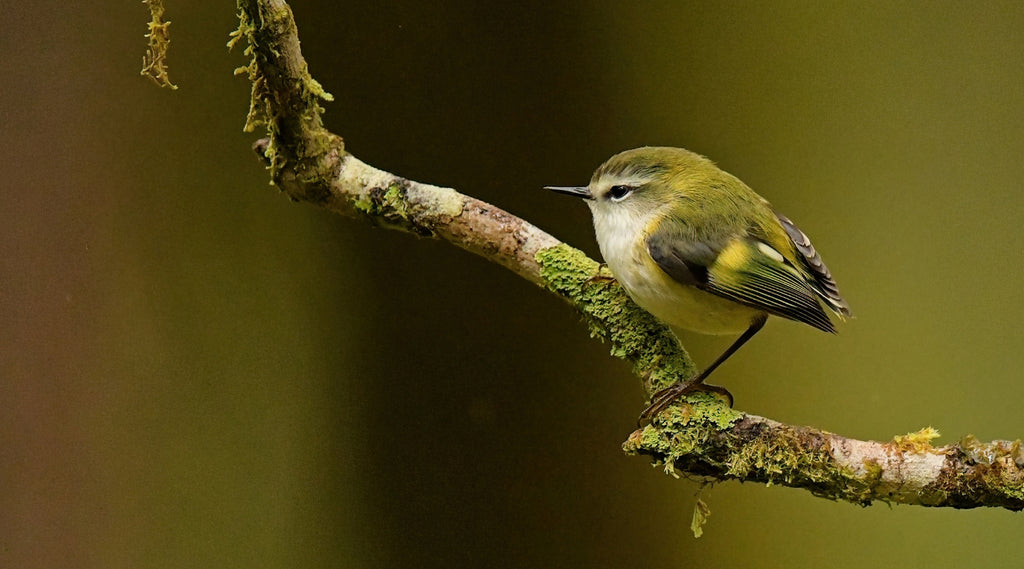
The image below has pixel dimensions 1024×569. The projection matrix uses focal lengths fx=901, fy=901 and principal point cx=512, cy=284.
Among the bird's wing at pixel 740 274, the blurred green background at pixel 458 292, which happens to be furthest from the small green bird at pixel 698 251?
the blurred green background at pixel 458 292

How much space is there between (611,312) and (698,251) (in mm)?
209

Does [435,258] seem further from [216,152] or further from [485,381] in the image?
[216,152]

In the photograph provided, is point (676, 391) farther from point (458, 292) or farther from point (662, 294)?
point (458, 292)

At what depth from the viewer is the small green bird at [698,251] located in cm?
127

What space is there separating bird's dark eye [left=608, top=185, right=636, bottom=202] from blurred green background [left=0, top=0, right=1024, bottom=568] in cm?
66

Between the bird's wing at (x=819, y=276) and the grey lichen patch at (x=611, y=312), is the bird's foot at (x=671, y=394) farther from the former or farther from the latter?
the bird's wing at (x=819, y=276)

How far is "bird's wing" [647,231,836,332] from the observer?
1.24 metres

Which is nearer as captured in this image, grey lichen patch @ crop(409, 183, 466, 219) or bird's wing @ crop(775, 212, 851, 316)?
bird's wing @ crop(775, 212, 851, 316)

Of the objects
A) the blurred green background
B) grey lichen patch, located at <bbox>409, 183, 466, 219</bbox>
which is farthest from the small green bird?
the blurred green background

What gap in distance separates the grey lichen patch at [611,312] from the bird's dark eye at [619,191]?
124 millimetres

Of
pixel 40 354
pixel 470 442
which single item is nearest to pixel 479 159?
pixel 470 442

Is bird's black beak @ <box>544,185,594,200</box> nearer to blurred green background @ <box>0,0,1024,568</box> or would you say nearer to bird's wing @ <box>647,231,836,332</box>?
bird's wing @ <box>647,231,836,332</box>

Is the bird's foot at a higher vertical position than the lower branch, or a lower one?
higher

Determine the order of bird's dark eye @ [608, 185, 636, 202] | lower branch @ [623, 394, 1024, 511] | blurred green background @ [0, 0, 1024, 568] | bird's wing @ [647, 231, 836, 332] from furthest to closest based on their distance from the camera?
1. blurred green background @ [0, 0, 1024, 568]
2. bird's dark eye @ [608, 185, 636, 202]
3. bird's wing @ [647, 231, 836, 332]
4. lower branch @ [623, 394, 1024, 511]
